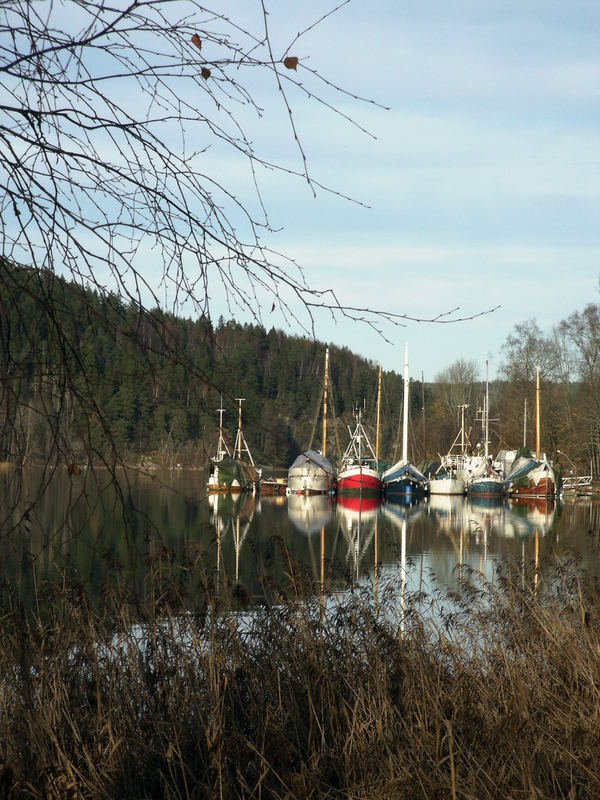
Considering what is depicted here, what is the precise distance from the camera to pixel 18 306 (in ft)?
8.92

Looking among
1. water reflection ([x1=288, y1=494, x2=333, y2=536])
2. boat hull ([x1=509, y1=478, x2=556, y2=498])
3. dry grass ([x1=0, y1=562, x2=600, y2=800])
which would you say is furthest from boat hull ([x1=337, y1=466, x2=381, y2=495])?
dry grass ([x1=0, y1=562, x2=600, y2=800])

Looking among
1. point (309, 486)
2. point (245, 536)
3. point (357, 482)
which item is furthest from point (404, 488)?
point (245, 536)

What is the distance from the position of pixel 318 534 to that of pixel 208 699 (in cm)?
2110

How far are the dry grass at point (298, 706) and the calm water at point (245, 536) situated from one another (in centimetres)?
35

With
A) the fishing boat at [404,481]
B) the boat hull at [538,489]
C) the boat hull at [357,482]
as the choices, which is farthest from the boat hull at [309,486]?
the boat hull at [538,489]

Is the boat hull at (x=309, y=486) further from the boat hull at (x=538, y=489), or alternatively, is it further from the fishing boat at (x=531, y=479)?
the boat hull at (x=538, y=489)

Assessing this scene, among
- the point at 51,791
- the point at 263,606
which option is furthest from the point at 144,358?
the point at 263,606

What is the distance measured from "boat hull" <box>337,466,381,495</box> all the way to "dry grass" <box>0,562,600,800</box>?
46079mm

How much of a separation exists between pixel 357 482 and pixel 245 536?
143 ft

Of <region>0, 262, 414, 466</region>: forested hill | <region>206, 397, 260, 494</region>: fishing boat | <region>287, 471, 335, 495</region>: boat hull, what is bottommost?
<region>287, 471, 335, 495</region>: boat hull

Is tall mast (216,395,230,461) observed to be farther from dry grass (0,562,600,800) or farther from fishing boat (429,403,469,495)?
fishing boat (429,403,469,495)

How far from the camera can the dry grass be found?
159 inches

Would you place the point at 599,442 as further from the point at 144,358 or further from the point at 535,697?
the point at 144,358

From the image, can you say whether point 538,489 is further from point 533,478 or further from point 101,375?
point 101,375
